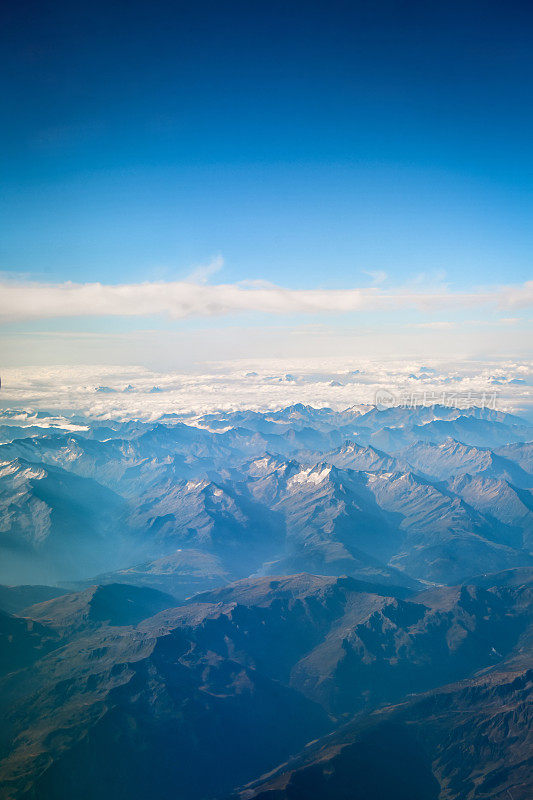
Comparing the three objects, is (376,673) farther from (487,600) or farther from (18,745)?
(18,745)

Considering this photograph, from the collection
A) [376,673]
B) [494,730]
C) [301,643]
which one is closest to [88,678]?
[301,643]

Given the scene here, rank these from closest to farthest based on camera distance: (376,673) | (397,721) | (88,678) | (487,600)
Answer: (397,721)
(88,678)
(376,673)
(487,600)

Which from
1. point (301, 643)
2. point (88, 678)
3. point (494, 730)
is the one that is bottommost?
point (301, 643)

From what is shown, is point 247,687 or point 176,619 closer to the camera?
point 247,687

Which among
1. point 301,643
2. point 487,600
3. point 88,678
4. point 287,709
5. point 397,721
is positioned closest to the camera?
point 397,721

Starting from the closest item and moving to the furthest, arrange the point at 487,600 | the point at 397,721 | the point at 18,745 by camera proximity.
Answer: the point at 18,745
the point at 397,721
the point at 487,600

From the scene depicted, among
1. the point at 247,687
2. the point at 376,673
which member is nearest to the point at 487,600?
the point at 376,673

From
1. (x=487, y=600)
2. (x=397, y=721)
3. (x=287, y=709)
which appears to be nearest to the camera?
(x=397, y=721)

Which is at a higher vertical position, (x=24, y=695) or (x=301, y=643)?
(x=24, y=695)

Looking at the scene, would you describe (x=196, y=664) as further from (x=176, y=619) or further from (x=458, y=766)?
(x=458, y=766)
